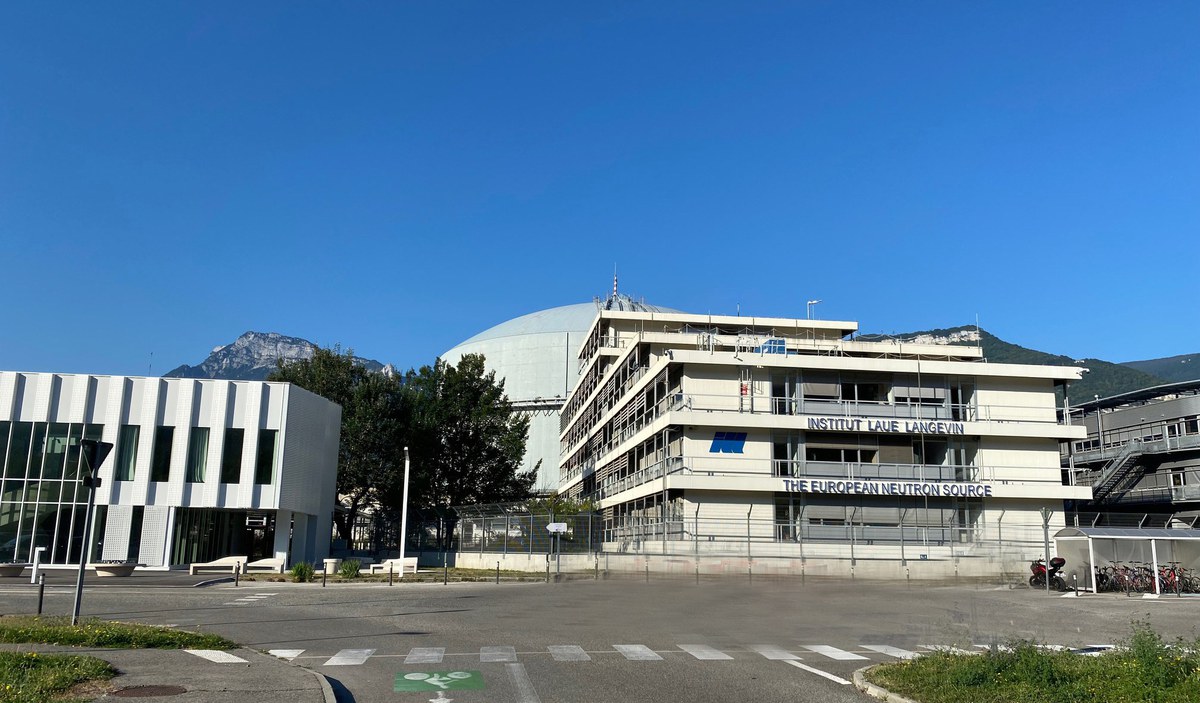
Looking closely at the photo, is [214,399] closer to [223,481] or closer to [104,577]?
[223,481]

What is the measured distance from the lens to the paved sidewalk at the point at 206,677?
9789mm

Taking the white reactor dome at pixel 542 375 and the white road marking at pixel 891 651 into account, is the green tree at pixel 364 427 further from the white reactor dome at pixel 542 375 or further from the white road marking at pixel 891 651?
the white road marking at pixel 891 651

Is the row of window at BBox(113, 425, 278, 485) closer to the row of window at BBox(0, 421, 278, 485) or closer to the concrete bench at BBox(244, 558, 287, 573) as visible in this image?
the row of window at BBox(0, 421, 278, 485)

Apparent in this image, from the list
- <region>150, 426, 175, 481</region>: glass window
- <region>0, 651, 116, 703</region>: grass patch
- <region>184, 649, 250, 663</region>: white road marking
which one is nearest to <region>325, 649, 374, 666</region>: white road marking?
<region>184, 649, 250, 663</region>: white road marking

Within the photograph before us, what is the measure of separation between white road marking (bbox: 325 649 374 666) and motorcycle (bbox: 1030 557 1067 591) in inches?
1083

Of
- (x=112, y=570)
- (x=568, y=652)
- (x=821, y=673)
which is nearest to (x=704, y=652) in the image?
(x=568, y=652)

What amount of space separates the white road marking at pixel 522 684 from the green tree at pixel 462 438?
5397 centimetres

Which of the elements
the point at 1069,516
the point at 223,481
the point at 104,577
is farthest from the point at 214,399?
the point at 1069,516

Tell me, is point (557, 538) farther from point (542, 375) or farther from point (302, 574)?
point (542, 375)

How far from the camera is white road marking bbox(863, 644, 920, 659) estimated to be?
1460cm

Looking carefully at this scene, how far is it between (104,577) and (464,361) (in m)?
36.3

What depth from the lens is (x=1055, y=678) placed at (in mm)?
10070

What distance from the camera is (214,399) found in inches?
1876

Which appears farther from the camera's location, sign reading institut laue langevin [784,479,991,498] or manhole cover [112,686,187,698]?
sign reading institut laue langevin [784,479,991,498]
